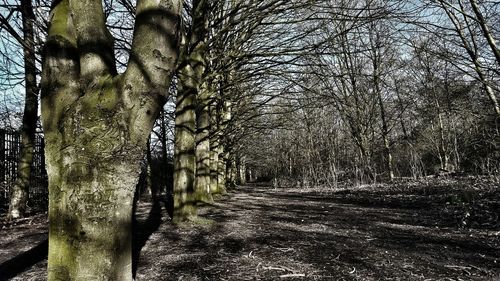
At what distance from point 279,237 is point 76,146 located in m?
3.00

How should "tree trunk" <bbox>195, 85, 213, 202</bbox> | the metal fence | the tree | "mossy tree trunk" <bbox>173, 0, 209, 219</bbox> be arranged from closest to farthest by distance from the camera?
1. "mossy tree trunk" <bbox>173, 0, 209, 219</bbox>
2. the tree
3. "tree trunk" <bbox>195, 85, 213, 202</bbox>
4. the metal fence

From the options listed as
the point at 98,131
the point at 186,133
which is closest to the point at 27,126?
the point at 186,133

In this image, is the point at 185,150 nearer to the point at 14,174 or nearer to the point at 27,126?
the point at 27,126

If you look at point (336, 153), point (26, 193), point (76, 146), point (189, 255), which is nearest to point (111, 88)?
point (76, 146)

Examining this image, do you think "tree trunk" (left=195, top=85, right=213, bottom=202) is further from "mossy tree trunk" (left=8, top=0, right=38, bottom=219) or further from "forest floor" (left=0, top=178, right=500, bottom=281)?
"mossy tree trunk" (left=8, top=0, right=38, bottom=219)

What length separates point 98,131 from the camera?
1897 millimetres

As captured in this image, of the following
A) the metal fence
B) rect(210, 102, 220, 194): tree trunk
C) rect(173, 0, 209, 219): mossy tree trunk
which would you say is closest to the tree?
the metal fence

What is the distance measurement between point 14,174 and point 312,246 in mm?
8710

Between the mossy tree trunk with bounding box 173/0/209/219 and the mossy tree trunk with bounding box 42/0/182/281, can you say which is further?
the mossy tree trunk with bounding box 173/0/209/219

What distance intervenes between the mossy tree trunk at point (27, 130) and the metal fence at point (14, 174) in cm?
145

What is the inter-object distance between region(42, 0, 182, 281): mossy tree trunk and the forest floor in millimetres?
1136

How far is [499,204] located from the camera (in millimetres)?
5445

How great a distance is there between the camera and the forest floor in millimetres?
2887

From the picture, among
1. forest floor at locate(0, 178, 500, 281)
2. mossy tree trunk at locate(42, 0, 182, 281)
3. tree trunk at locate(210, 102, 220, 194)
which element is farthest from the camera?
tree trunk at locate(210, 102, 220, 194)
